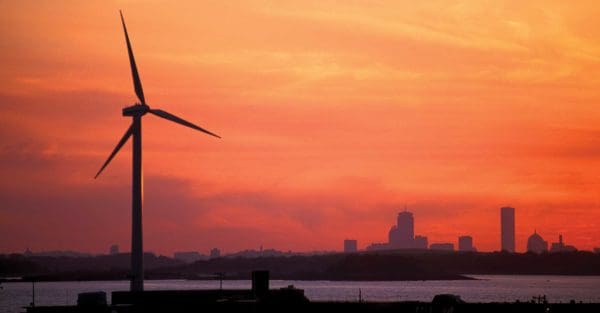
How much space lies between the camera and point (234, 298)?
138 meters

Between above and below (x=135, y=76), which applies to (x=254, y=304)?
below

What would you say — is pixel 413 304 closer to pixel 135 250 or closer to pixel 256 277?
pixel 256 277

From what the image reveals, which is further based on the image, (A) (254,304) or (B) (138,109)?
(B) (138,109)

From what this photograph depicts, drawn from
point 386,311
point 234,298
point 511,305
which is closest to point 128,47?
point 234,298

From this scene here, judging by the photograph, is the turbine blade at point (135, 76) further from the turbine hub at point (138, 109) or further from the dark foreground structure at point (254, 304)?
the dark foreground structure at point (254, 304)

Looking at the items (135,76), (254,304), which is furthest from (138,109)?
(254,304)

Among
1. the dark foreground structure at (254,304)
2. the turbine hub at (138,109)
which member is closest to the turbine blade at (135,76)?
the turbine hub at (138,109)

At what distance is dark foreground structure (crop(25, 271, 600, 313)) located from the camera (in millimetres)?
126062

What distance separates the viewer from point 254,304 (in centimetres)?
12450

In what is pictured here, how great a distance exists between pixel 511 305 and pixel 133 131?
5391 centimetres

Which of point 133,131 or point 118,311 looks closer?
point 118,311

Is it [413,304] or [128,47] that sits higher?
[128,47]

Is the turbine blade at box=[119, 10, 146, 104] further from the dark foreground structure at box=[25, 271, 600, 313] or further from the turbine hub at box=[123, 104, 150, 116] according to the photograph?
the dark foreground structure at box=[25, 271, 600, 313]

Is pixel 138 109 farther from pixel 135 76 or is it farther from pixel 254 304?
pixel 254 304
